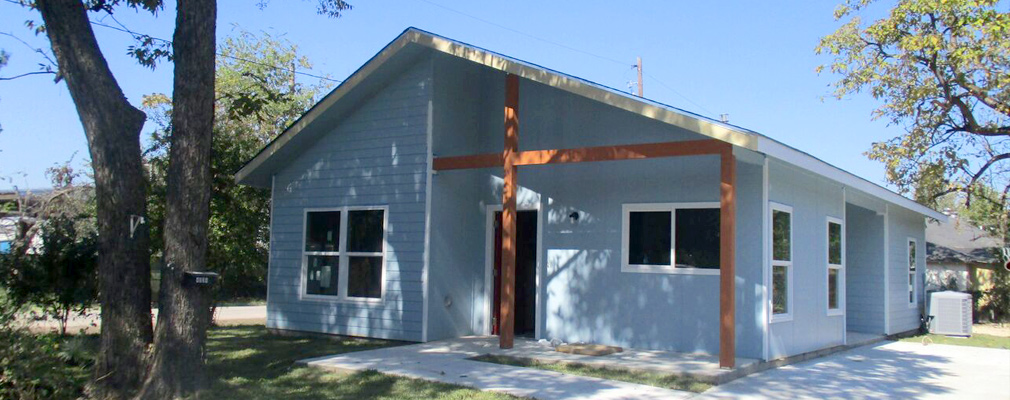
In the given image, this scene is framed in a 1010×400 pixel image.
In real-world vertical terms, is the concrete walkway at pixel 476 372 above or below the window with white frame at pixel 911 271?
below

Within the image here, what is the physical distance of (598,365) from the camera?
9117 mm

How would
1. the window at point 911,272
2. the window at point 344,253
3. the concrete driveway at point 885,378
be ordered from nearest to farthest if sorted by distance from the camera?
1. the concrete driveway at point 885,378
2. the window at point 344,253
3. the window at point 911,272

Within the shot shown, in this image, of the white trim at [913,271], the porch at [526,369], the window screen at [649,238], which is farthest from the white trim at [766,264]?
the white trim at [913,271]

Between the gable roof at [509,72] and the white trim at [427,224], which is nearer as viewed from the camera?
the gable roof at [509,72]

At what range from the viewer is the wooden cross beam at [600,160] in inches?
339

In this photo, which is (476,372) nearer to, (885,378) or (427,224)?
(427,224)

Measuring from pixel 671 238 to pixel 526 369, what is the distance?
278 cm

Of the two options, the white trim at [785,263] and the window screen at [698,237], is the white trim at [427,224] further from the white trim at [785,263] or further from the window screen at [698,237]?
the white trim at [785,263]

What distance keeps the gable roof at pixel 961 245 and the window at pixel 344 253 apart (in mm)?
16182

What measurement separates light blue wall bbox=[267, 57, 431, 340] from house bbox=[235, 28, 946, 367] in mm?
29

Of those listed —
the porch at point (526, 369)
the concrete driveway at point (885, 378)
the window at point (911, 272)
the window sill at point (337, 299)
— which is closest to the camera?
the porch at point (526, 369)

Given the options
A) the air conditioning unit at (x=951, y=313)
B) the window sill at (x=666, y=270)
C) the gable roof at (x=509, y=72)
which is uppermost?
the gable roof at (x=509, y=72)

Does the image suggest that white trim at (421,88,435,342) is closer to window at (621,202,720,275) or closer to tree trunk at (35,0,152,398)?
window at (621,202,720,275)

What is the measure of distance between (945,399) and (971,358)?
4.61 meters
